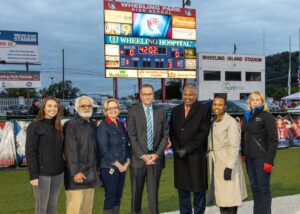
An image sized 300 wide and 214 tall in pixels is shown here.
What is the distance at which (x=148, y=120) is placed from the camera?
18.8 ft

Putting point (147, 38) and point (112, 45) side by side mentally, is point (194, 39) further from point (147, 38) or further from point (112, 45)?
point (112, 45)

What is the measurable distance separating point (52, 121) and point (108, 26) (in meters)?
22.6

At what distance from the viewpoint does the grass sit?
24.4 ft

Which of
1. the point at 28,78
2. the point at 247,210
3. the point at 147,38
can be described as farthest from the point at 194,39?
the point at 247,210

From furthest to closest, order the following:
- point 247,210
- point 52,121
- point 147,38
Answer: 1. point 147,38
2. point 247,210
3. point 52,121

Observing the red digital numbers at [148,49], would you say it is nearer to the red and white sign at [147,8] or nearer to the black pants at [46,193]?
the red and white sign at [147,8]

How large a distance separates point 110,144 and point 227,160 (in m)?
1.55

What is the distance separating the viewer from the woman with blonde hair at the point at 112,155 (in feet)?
17.9

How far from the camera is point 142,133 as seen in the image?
5.67m

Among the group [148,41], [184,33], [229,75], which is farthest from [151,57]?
[229,75]

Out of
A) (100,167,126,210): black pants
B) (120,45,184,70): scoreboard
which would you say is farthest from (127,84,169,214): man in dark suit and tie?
(120,45,184,70): scoreboard

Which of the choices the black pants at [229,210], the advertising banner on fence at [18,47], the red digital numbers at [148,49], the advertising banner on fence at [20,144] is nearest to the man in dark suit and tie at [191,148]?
the black pants at [229,210]

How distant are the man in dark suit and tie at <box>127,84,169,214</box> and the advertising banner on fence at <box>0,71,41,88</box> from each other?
31313 mm

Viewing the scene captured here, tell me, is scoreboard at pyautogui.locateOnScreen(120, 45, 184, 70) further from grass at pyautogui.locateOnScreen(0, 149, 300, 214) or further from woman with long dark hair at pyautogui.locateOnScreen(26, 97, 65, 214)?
woman with long dark hair at pyautogui.locateOnScreen(26, 97, 65, 214)
